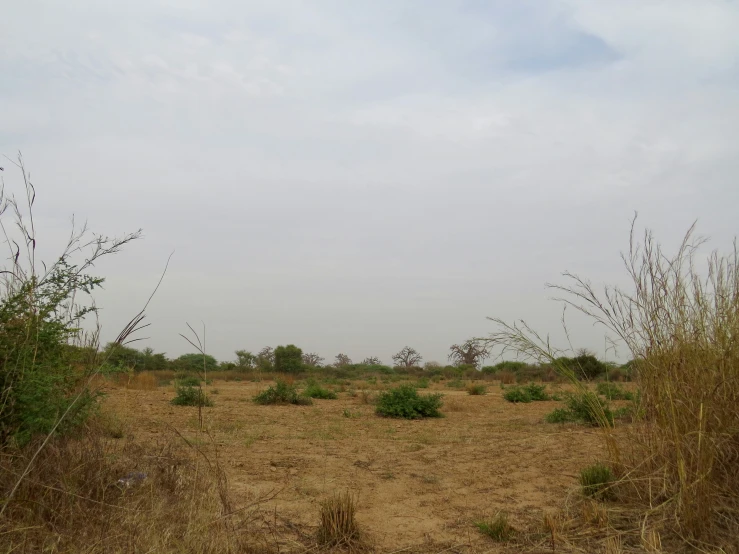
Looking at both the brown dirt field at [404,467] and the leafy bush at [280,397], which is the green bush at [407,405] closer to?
the brown dirt field at [404,467]

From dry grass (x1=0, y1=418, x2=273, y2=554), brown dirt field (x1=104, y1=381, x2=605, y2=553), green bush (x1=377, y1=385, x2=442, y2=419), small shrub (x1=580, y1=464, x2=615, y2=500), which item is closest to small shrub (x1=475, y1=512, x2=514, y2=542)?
brown dirt field (x1=104, y1=381, x2=605, y2=553)

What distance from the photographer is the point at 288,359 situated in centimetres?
3553

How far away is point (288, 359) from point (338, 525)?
105 feet

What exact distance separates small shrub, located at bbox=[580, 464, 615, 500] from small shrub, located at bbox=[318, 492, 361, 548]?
195 cm

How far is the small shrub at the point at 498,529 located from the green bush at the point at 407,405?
7.33m

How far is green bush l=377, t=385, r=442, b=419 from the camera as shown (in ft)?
38.0

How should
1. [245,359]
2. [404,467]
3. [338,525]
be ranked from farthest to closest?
[245,359]
[404,467]
[338,525]

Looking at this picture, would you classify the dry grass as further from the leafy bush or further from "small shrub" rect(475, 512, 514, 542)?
the leafy bush

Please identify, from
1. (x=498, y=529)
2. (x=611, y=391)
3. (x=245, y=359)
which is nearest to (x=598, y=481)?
(x=498, y=529)

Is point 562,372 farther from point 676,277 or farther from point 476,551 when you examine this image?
point 476,551

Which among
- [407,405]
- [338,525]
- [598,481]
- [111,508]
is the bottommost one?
[338,525]

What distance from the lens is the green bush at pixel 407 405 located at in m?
11.6

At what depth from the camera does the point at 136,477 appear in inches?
173

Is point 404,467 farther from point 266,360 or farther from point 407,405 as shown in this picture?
point 266,360
